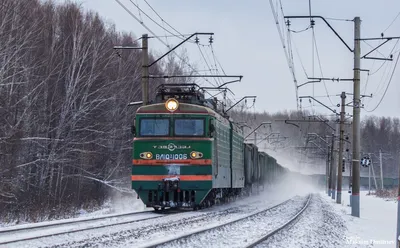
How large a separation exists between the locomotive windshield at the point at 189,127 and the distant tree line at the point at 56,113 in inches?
197

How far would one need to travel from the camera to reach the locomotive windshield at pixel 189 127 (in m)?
20.1

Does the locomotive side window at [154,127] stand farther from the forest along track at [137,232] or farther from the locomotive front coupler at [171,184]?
the forest along track at [137,232]

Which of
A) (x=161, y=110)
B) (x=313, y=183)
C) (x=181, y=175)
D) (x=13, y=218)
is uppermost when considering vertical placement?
(x=161, y=110)

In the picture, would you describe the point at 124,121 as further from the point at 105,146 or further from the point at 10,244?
the point at 10,244

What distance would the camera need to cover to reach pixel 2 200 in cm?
→ 2278

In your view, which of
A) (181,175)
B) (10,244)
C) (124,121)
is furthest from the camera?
(124,121)

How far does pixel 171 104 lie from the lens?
20281 mm

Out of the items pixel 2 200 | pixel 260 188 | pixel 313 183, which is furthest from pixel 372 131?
pixel 2 200

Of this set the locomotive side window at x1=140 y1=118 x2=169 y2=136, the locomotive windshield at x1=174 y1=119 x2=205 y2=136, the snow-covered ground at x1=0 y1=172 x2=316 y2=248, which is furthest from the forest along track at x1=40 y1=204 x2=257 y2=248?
the locomotive side window at x1=140 y1=118 x2=169 y2=136

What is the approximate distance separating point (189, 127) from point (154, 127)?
1.18 m

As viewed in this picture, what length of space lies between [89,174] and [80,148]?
2.27m

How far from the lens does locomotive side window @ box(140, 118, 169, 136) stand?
2011cm

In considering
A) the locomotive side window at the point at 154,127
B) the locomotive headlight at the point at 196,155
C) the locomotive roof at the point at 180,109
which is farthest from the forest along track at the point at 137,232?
the locomotive roof at the point at 180,109

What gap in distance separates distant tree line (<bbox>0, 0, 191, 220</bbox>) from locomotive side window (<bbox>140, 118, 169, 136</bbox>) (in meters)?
4.09
